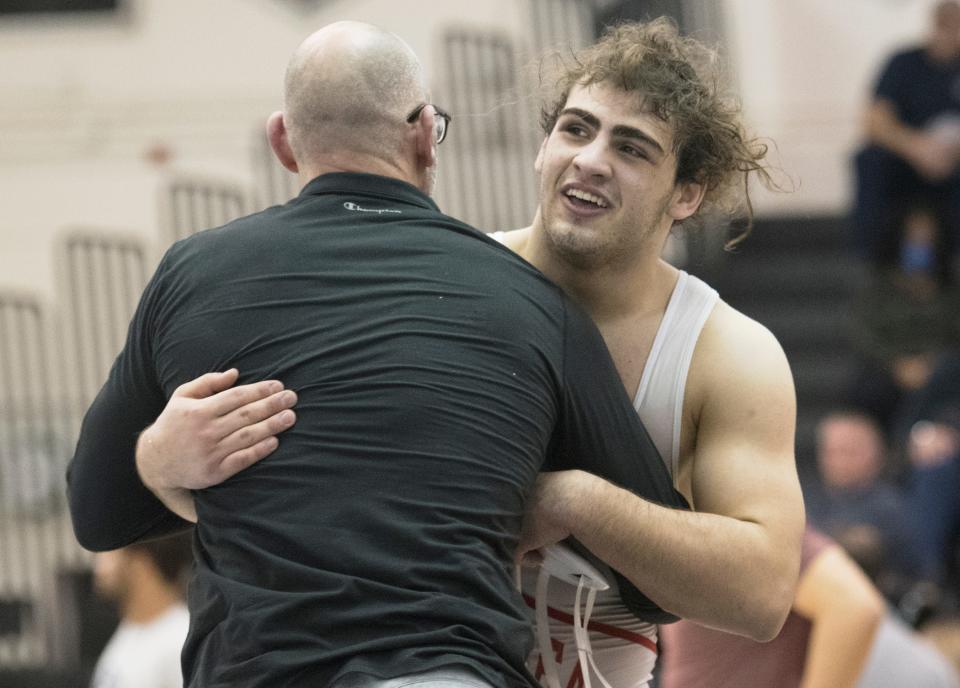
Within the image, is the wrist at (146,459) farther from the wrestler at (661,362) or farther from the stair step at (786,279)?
the stair step at (786,279)

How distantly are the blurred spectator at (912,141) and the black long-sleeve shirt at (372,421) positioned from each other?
6.44 metres

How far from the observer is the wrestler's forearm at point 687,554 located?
9.29 ft

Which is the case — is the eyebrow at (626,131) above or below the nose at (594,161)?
above

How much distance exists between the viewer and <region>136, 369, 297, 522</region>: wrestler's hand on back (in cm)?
270

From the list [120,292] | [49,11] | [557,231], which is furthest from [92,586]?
[557,231]

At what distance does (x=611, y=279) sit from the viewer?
130 inches

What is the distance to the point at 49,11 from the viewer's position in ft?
35.4

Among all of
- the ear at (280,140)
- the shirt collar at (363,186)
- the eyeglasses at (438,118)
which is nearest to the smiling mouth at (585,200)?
the eyeglasses at (438,118)

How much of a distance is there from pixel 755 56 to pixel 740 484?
312 inches

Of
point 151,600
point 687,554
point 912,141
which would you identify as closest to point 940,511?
point 912,141

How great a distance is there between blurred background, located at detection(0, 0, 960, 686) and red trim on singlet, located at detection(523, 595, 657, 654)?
368cm

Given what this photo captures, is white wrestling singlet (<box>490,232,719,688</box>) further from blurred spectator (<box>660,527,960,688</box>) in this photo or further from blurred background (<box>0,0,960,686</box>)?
blurred background (<box>0,0,960,686</box>)

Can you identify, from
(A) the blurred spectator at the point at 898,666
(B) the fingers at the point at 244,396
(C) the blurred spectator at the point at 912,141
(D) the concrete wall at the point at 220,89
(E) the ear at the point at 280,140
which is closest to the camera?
(B) the fingers at the point at 244,396

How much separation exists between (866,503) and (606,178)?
4911 millimetres
